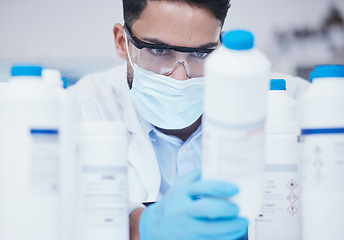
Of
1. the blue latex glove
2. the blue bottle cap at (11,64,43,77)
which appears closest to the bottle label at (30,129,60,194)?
the blue bottle cap at (11,64,43,77)

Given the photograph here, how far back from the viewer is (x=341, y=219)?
0.93 m

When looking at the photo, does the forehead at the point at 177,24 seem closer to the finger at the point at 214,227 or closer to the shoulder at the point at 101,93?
the shoulder at the point at 101,93

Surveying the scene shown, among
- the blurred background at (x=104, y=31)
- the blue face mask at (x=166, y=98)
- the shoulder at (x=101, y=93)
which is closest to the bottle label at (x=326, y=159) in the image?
the blue face mask at (x=166, y=98)

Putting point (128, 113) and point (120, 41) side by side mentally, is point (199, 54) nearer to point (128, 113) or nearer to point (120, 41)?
point (128, 113)

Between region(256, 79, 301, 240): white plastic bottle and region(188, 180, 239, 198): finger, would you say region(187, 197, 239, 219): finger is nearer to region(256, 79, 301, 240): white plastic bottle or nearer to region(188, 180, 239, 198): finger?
region(188, 180, 239, 198): finger

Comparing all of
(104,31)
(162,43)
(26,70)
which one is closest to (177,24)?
(162,43)

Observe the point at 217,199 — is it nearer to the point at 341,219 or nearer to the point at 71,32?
the point at 341,219

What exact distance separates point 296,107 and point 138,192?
0.75 m

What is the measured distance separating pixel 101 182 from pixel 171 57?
736 mm

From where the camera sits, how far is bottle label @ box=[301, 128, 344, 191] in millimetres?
930

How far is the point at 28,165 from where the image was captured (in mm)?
845

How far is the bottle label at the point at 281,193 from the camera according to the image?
1063 mm

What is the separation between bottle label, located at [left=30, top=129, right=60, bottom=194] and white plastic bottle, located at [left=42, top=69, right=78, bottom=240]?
0.04 metres

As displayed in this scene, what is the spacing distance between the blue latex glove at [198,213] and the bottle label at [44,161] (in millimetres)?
250
